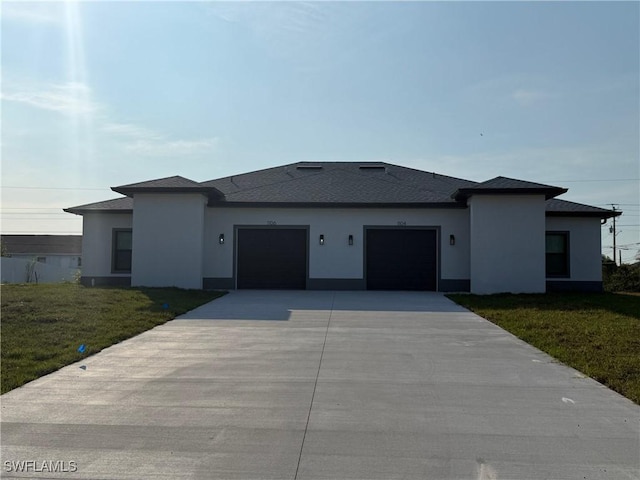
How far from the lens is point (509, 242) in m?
18.0

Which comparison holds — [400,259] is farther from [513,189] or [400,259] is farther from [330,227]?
[513,189]

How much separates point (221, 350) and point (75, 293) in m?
7.68

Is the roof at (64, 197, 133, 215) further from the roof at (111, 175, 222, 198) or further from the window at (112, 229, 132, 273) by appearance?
the roof at (111, 175, 222, 198)

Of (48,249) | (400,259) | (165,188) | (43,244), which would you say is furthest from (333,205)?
(43,244)

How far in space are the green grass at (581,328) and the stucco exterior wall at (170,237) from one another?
8438 millimetres

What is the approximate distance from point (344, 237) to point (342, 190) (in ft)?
7.26

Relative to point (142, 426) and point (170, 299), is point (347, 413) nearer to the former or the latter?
point (142, 426)

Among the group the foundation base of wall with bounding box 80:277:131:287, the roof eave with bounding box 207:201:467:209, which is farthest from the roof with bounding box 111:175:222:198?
the foundation base of wall with bounding box 80:277:131:287

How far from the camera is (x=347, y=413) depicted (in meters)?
5.68

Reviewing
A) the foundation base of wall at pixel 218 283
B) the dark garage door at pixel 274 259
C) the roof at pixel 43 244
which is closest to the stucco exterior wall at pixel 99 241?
the foundation base of wall at pixel 218 283

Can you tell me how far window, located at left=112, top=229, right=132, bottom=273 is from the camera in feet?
66.7

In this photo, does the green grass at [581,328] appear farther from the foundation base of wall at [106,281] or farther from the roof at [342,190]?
the foundation base of wall at [106,281]

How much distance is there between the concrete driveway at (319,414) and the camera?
442 centimetres

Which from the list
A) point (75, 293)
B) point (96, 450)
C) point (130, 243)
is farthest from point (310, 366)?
point (130, 243)
